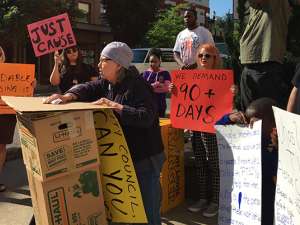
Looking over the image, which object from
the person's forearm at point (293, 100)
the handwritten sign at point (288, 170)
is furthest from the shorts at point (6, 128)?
the handwritten sign at point (288, 170)

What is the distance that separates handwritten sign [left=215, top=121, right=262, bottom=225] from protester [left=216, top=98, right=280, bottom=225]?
0.27 ft

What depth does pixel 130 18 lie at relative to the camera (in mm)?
24234

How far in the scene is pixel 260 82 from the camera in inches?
132

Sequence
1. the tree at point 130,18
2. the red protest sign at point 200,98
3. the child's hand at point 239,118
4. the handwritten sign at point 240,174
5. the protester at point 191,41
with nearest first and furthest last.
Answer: the handwritten sign at point 240,174 < the child's hand at point 239,118 < the red protest sign at point 200,98 < the protester at point 191,41 < the tree at point 130,18

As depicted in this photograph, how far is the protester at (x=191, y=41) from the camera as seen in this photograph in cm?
449

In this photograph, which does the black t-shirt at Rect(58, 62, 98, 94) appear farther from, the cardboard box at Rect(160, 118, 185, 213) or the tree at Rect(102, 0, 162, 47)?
the tree at Rect(102, 0, 162, 47)

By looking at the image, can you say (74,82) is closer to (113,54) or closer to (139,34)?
(113,54)

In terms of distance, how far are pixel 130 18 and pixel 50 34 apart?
815 inches

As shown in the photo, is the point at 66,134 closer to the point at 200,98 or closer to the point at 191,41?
the point at 200,98

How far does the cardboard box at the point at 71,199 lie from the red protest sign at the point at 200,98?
1.50 meters

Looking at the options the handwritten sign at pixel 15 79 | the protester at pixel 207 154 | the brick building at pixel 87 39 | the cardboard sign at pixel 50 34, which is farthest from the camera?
the brick building at pixel 87 39

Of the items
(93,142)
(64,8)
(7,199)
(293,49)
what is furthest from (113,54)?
(64,8)

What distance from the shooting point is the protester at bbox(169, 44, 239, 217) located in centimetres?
350

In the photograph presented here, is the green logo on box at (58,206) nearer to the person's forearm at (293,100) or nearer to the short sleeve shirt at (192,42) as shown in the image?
the person's forearm at (293,100)
